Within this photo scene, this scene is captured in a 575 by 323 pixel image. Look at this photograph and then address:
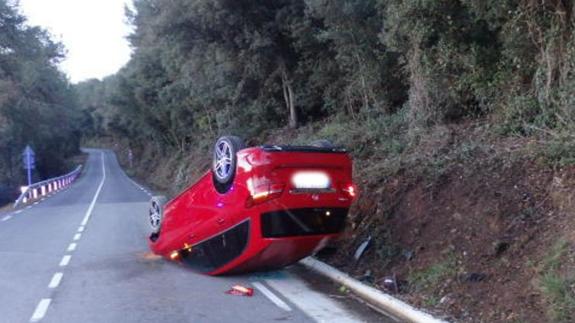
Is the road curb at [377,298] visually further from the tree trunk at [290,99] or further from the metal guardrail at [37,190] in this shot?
the metal guardrail at [37,190]

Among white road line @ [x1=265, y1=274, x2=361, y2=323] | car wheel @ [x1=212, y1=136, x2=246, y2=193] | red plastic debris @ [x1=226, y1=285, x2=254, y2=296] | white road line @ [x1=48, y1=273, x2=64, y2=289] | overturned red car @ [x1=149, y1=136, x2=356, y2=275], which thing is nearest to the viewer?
white road line @ [x1=265, y1=274, x2=361, y2=323]

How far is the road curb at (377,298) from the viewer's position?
7094 millimetres

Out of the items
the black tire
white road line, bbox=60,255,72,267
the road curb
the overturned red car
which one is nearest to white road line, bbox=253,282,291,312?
the overturned red car

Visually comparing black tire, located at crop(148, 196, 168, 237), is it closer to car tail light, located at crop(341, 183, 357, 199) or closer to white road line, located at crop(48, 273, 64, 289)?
white road line, located at crop(48, 273, 64, 289)

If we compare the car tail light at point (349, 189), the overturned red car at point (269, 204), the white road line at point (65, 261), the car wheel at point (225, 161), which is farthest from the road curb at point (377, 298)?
the white road line at point (65, 261)

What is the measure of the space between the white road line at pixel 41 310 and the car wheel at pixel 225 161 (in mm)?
2638

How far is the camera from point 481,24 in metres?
11.7

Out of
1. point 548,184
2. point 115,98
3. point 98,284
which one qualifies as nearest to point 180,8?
point 98,284

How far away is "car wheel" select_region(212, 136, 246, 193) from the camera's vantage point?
29.2 feet

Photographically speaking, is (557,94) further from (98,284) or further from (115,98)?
(115,98)

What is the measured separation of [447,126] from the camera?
1240 cm

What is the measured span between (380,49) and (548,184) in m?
8.68

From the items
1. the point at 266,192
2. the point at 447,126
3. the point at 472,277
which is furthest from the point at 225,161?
the point at 447,126

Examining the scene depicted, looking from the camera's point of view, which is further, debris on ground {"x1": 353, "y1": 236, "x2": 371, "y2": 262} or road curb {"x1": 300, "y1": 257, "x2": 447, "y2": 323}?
debris on ground {"x1": 353, "y1": 236, "x2": 371, "y2": 262}
